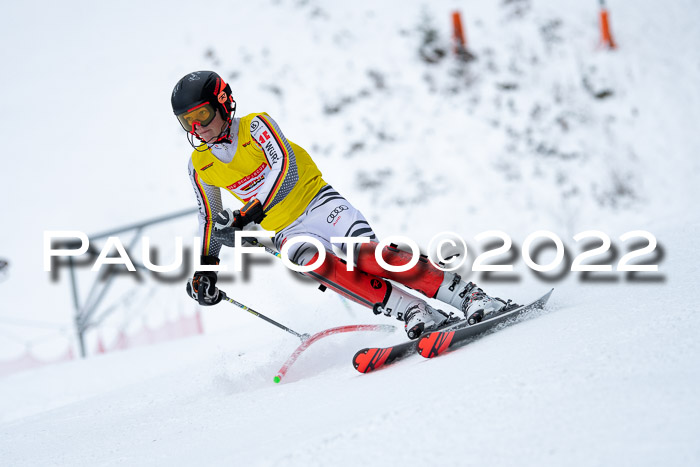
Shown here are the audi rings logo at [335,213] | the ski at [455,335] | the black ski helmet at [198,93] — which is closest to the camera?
the ski at [455,335]

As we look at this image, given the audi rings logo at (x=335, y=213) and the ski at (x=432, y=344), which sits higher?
the audi rings logo at (x=335, y=213)

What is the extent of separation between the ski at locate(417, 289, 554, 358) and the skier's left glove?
3.46 ft

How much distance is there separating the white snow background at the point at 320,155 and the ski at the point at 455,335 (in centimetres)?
12

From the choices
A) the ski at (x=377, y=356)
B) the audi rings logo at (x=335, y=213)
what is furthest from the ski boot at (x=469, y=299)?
the audi rings logo at (x=335, y=213)

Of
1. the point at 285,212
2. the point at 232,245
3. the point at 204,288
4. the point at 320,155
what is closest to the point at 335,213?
the point at 285,212

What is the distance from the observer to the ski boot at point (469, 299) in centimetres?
320

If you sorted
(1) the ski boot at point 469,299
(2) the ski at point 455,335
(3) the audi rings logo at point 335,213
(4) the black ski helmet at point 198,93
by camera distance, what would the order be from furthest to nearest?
(3) the audi rings logo at point 335,213, (4) the black ski helmet at point 198,93, (1) the ski boot at point 469,299, (2) the ski at point 455,335

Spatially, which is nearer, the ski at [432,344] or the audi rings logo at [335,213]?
the ski at [432,344]

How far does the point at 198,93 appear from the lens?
3.39 m

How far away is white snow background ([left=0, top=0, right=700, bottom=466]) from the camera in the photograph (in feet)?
12.5

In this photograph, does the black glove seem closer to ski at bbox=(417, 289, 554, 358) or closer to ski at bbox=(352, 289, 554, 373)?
ski at bbox=(352, 289, 554, 373)

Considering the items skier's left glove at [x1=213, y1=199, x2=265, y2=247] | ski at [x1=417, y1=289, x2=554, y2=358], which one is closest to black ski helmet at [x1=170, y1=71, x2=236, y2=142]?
skier's left glove at [x1=213, y1=199, x2=265, y2=247]

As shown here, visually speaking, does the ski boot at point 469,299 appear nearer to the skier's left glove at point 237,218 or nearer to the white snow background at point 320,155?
the white snow background at point 320,155

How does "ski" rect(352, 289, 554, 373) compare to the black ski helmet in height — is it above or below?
below
